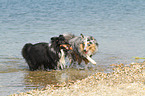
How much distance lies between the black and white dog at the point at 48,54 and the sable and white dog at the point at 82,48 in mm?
416

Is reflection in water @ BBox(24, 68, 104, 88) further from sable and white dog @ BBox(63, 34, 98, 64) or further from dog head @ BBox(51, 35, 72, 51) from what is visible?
dog head @ BBox(51, 35, 72, 51)

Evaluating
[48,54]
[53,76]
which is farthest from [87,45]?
[53,76]

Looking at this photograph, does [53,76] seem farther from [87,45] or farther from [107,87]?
[107,87]

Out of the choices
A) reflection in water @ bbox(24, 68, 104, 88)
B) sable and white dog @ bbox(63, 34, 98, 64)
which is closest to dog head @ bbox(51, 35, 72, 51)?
sable and white dog @ bbox(63, 34, 98, 64)

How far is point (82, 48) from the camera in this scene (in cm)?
872

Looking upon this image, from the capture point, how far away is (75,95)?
567 centimetres

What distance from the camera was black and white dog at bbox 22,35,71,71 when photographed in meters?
8.49

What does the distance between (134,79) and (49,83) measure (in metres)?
2.12

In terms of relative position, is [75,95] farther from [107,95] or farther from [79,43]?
[79,43]

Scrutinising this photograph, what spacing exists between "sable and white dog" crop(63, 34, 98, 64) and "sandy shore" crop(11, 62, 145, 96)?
1.27 m

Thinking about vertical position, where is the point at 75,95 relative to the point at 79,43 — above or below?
below

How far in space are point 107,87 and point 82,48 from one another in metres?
2.79

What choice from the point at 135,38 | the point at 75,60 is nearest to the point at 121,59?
the point at 75,60

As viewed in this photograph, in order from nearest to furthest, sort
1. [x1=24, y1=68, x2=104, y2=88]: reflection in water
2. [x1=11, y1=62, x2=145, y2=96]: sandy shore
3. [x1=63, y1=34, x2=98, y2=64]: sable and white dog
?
[x1=11, y1=62, x2=145, y2=96]: sandy shore → [x1=24, y1=68, x2=104, y2=88]: reflection in water → [x1=63, y1=34, x2=98, y2=64]: sable and white dog
